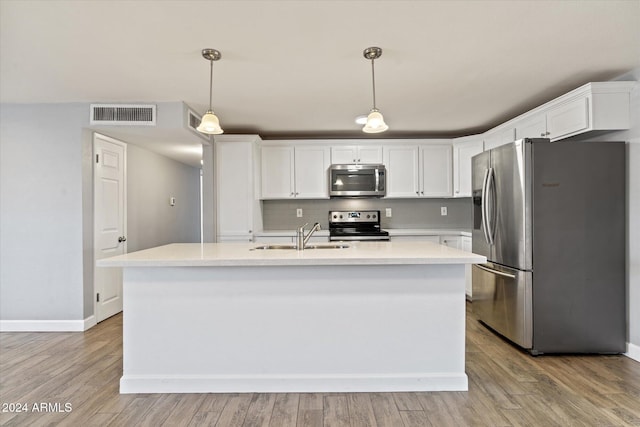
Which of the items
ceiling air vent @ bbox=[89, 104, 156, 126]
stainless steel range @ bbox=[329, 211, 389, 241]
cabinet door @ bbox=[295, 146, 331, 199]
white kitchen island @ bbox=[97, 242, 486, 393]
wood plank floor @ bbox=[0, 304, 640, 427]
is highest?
ceiling air vent @ bbox=[89, 104, 156, 126]

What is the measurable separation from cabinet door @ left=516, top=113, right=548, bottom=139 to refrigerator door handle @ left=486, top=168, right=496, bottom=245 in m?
0.65

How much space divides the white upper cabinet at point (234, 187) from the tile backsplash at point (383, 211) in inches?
27.7

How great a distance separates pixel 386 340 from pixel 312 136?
3446mm

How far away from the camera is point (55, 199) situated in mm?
3490

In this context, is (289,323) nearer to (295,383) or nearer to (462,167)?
(295,383)

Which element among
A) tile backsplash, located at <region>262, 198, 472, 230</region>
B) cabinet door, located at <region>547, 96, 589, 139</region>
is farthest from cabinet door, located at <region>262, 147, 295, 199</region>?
cabinet door, located at <region>547, 96, 589, 139</region>

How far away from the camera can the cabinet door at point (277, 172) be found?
15.6ft

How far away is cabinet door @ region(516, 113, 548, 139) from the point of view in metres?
3.24

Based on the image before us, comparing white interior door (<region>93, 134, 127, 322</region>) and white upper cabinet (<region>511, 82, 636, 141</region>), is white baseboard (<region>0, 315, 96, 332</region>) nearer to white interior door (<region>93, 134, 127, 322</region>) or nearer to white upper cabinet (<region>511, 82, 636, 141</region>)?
white interior door (<region>93, 134, 127, 322</region>)

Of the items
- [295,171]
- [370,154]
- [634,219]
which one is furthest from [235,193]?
[634,219]

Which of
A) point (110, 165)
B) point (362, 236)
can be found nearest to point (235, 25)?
point (110, 165)

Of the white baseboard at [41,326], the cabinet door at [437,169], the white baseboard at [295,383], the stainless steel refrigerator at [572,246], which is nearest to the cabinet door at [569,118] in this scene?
the stainless steel refrigerator at [572,246]

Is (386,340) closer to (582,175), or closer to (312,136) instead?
(582,175)

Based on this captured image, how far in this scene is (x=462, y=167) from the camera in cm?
466
